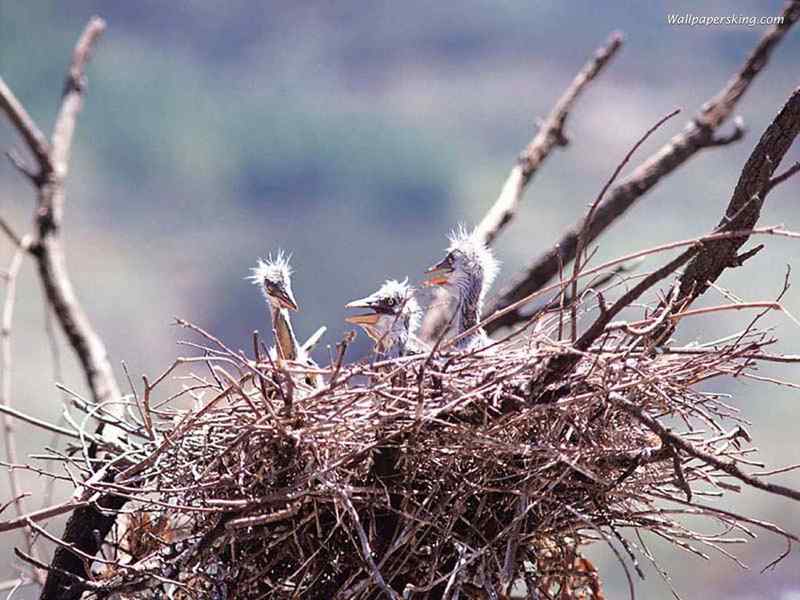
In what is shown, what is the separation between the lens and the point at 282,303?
6.83 ft

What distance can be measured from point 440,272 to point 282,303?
0.33m

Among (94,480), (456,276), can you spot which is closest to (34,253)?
(456,276)

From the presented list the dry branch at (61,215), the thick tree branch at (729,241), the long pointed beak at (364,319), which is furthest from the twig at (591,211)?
the dry branch at (61,215)

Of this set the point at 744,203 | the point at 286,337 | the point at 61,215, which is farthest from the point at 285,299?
the point at 61,215

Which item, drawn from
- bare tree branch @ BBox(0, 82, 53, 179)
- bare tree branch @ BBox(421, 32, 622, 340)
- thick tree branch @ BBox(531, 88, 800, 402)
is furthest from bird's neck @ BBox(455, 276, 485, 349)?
bare tree branch @ BBox(0, 82, 53, 179)

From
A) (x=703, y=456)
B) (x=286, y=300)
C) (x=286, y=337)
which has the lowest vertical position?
(x=703, y=456)

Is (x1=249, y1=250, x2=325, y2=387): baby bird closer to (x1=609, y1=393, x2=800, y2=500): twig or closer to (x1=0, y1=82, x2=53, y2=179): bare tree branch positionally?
(x1=609, y1=393, x2=800, y2=500): twig

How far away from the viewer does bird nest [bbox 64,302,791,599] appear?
55.3 inches

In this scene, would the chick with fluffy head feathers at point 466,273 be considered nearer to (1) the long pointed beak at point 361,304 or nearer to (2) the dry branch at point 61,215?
(1) the long pointed beak at point 361,304

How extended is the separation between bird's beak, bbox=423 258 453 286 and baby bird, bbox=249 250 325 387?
9.6 inches

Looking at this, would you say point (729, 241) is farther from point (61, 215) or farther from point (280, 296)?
point (61, 215)

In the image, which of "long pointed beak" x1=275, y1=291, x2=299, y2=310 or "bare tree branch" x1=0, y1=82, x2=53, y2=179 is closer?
"long pointed beak" x1=275, y1=291, x2=299, y2=310

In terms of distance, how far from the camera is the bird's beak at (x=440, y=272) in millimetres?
2180

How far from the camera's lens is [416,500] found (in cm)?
150
